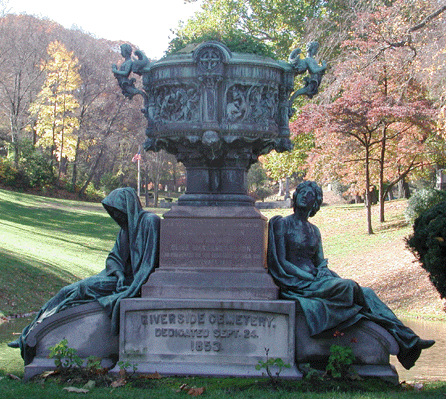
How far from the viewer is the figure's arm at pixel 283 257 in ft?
25.9

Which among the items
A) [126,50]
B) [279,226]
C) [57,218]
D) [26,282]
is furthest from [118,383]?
[57,218]

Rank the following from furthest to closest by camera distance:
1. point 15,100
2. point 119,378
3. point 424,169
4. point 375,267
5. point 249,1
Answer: point 15,100
point 249,1
point 424,169
point 375,267
point 119,378

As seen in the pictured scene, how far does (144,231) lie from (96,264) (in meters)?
14.5

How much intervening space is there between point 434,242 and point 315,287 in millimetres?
2307

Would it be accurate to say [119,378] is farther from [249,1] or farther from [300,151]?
[249,1]

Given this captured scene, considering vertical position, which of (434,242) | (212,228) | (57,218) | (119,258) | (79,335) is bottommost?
(79,335)

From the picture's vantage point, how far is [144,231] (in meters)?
8.14

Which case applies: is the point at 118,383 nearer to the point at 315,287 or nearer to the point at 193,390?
the point at 193,390

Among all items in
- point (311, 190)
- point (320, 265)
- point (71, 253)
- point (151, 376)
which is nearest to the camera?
point (151, 376)

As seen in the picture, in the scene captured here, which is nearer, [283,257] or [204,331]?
[204,331]

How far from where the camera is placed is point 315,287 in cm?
770

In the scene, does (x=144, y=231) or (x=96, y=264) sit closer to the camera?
(x=144, y=231)

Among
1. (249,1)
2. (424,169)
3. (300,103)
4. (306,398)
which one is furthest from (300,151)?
(306,398)

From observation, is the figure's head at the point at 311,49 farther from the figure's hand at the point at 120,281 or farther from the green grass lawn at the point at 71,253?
the green grass lawn at the point at 71,253
